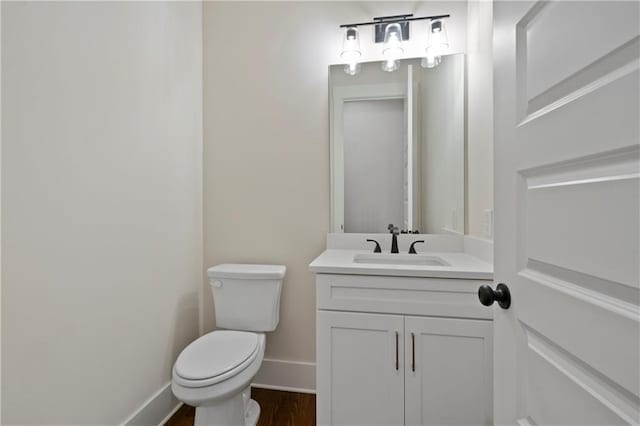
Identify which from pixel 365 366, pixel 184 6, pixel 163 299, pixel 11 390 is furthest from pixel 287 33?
pixel 11 390

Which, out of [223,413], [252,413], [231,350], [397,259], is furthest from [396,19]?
[252,413]

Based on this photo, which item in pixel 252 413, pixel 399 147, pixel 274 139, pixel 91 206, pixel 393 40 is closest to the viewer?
pixel 91 206

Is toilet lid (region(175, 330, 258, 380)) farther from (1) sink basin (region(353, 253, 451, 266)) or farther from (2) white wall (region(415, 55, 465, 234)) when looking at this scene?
(2) white wall (region(415, 55, 465, 234))

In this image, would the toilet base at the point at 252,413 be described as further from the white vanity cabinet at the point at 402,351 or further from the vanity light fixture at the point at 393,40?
the vanity light fixture at the point at 393,40

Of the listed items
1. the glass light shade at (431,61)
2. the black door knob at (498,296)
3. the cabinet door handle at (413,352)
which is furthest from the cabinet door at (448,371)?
the glass light shade at (431,61)

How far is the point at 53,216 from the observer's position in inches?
43.5

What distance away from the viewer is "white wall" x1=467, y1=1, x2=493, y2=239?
144 cm

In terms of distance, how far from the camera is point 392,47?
1.78 metres

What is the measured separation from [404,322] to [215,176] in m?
1.45

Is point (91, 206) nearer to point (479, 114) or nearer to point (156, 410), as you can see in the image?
point (156, 410)

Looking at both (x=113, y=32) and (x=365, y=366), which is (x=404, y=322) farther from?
(x=113, y=32)

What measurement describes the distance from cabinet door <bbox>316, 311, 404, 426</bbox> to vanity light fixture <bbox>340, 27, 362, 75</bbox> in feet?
4.56

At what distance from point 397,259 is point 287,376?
3.39ft

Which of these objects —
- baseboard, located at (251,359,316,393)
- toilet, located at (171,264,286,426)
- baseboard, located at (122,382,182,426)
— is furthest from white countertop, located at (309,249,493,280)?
baseboard, located at (122,382,182,426)
